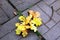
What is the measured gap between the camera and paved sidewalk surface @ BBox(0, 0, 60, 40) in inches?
104

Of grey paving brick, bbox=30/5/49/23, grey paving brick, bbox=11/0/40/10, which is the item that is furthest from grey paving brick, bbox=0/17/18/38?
grey paving brick, bbox=30/5/49/23

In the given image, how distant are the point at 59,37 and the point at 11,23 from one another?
0.87 meters

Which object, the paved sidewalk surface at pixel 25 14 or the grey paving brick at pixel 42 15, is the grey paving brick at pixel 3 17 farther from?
the grey paving brick at pixel 42 15

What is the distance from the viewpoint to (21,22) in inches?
107

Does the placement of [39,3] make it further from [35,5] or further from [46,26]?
[46,26]

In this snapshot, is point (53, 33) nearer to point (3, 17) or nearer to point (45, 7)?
point (45, 7)

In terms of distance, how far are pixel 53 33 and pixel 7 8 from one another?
97cm

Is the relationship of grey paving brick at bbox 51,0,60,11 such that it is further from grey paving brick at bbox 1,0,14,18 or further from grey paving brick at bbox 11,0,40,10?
grey paving brick at bbox 1,0,14,18

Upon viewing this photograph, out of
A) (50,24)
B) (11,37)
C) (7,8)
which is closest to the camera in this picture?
(11,37)

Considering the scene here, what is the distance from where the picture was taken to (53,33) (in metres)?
2.65

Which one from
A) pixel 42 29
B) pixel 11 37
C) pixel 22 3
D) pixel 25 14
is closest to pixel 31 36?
pixel 42 29

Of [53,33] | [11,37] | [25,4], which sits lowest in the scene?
[53,33]

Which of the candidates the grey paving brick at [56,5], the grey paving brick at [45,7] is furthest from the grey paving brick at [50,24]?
the grey paving brick at [56,5]

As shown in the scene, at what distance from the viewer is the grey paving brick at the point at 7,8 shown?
112 inches
